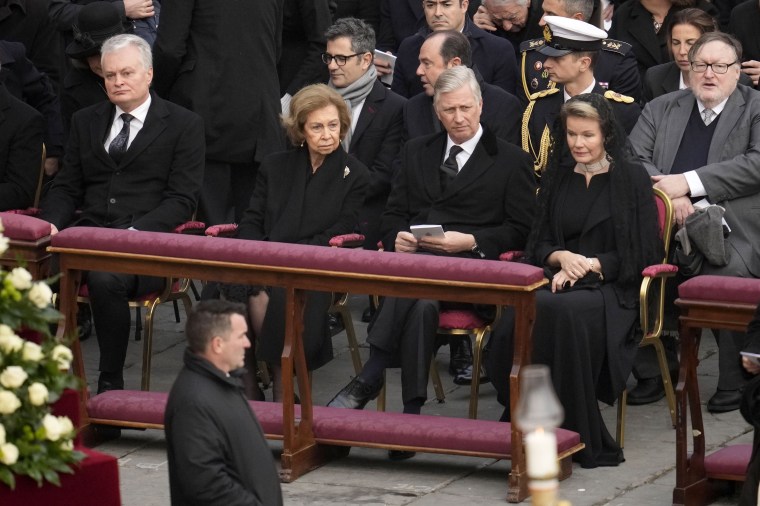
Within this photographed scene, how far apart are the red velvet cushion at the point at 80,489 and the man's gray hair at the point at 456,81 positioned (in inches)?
121

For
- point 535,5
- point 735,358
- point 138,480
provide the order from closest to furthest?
point 138,480
point 735,358
point 535,5

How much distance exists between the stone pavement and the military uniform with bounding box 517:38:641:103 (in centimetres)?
166

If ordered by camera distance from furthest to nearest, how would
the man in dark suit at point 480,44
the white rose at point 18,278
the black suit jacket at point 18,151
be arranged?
the man in dark suit at point 480,44, the black suit jacket at point 18,151, the white rose at point 18,278

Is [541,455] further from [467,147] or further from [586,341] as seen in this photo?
[467,147]

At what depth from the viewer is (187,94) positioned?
8945mm

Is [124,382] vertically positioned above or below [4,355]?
below

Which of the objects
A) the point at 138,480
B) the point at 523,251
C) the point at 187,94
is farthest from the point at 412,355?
the point at 187,94

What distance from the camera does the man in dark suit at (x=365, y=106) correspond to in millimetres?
8648

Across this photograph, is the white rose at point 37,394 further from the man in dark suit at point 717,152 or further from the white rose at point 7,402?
the man in dark suit at point 717,152

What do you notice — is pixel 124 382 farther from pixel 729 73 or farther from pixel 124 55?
pixel 729 73

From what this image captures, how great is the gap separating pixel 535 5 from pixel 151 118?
8.84 ft

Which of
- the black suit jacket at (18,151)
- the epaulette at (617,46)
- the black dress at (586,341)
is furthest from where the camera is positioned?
the black suit jacket at (18,151)

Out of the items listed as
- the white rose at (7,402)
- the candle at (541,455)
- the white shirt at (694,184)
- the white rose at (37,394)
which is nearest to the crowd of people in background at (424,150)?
the white shirt at (694,184)

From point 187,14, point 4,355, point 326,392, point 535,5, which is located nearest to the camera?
point 4,355
